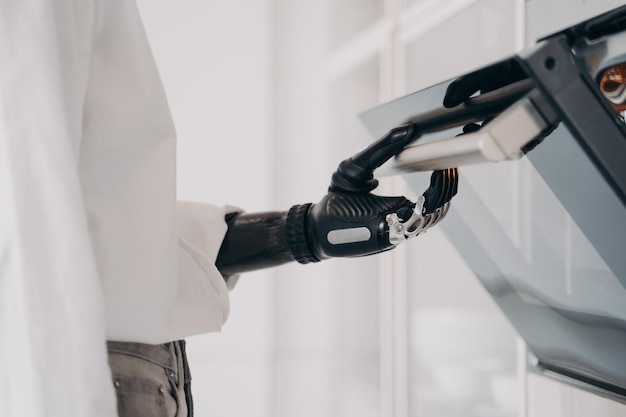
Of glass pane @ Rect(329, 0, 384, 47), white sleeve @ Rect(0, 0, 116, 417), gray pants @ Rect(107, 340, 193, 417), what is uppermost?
glass pane @ Rect(329, 0, 384, 47)

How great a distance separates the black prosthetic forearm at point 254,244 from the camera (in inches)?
27.7

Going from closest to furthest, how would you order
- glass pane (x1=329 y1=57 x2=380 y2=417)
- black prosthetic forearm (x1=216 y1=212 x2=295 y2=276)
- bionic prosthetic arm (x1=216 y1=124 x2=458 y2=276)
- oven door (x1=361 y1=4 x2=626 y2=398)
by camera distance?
oven door (x1=361 y1=4 x2=626 y2=398), bionic prosthetic arm (x1=216 y1=124 x2=458 y2=276), black prosthetic forearm (x1=216 y1=212 x2=295 y2=276), glass pane (x1=329 y1=57 x2=380 y2=417)

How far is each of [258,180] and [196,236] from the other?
145 cm

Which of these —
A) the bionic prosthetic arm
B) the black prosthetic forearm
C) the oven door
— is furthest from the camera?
the black prosthetic forearm

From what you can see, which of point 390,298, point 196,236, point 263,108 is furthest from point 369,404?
point 196,236

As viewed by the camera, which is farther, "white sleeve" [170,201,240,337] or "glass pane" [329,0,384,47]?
"glass pane" [329,0,384,47]

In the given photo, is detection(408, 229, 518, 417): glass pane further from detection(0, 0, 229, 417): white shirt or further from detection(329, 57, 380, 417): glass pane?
detection(0, 0, 229, 417): white shirt

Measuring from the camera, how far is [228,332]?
2.11 m

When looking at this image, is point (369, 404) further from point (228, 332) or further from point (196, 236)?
point (196, 236)

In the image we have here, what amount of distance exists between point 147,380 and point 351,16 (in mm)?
1651

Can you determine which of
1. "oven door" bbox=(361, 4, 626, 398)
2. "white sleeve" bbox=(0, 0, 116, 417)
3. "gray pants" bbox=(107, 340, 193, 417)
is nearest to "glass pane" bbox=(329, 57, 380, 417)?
"oven door" bbox=(361, 4, 626, 398)

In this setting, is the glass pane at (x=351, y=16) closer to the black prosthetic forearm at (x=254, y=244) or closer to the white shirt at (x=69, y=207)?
the black prosthetic forearm at (x=254, y=244)

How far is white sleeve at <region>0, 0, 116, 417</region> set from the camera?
15.6 inches

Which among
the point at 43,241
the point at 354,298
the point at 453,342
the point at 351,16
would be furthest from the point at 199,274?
the point at 351,16
